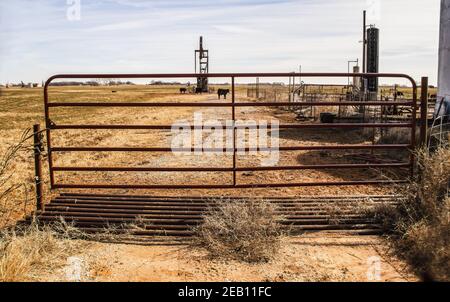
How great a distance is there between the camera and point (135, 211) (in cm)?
541

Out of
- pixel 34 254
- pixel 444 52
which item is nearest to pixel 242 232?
pixel 34 254

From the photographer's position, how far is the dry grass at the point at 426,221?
383 cm

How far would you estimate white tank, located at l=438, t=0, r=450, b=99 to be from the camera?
399 inches

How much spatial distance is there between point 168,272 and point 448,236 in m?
2.65

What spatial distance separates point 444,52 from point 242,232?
8.51 meters

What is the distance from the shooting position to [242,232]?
4500 millimetres

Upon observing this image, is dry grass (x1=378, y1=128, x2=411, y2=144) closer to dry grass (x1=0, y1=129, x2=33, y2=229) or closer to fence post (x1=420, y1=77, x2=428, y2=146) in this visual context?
fence post (x1=420, y1=77, x2=428, y2=146)

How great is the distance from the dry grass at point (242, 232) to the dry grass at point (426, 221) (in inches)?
51.9

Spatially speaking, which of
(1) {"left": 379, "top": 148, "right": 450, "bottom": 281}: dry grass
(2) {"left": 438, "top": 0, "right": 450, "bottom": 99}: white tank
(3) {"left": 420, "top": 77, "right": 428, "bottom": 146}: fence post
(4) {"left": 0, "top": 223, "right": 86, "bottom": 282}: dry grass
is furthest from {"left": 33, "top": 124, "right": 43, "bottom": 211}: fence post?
(2) {"left": 438, "top": 0, "right": 450, "bottom": 99}: white tank

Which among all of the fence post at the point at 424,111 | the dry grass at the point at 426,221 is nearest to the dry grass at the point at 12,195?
the dry grass at the point at 426,221

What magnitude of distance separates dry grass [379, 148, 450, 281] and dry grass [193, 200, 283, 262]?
132 cm

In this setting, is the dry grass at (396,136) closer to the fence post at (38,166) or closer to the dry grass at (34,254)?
the fence post at (38,166)

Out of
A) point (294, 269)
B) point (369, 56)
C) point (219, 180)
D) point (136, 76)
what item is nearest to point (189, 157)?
point (219, 180)
